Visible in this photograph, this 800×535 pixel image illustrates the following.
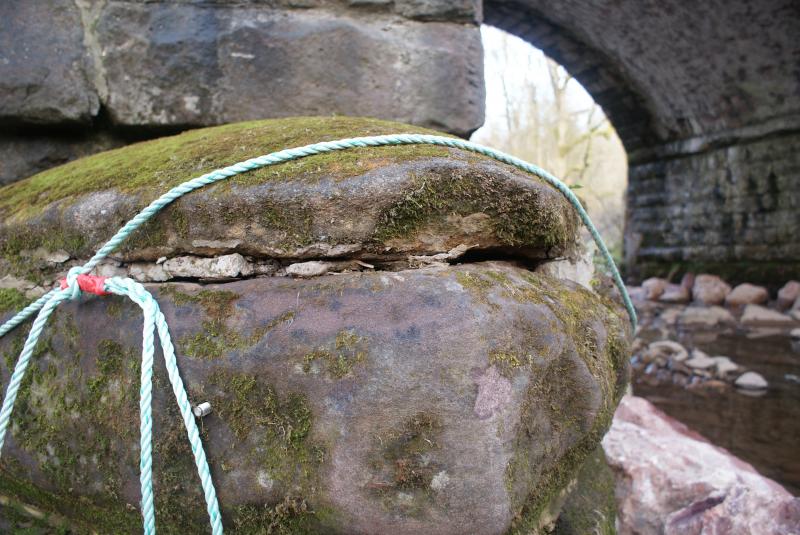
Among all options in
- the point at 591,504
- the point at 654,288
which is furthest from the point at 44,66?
the point at 654,288

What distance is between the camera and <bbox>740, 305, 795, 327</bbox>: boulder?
18.8 feet

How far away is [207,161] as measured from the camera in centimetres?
125

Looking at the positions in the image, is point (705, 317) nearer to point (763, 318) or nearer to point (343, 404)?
point (763, 318)

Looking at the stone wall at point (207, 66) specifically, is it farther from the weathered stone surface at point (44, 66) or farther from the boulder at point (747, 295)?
the boulder at point (747, 295)

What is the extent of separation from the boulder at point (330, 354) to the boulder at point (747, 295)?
631cm

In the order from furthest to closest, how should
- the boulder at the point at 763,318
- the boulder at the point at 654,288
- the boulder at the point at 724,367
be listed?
the boulder at the point at 654,288, the boulder at the point at 763,318, the boulder at the point at 724,367

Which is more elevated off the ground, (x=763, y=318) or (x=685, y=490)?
(x=685, y=490)

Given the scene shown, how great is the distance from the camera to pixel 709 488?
71.2 inches

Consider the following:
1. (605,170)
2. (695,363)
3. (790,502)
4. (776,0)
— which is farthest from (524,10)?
(605,170)

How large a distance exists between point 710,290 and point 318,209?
23.5 ft

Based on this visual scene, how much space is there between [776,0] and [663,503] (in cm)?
538

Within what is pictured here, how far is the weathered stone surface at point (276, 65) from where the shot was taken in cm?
176

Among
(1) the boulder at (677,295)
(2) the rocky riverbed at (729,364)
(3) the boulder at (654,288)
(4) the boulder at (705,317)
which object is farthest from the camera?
(3) the boulder at (654,288)

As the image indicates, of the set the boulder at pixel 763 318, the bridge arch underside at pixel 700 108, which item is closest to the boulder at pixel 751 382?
the boulder at pixel 763 318
